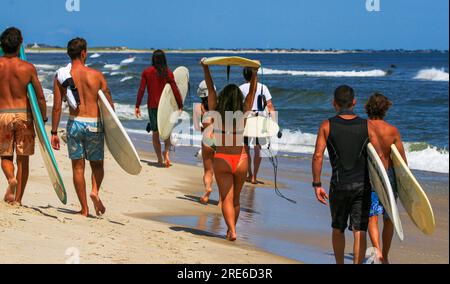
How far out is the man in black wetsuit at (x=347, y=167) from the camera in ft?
17.8

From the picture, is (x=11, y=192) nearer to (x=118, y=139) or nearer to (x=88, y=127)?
(x=88, y=127)

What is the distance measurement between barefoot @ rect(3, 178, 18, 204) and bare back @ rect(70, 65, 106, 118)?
0.79m

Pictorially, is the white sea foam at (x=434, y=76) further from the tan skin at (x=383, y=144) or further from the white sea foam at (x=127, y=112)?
the tan skin at (x=383, y=144)

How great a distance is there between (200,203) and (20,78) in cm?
297

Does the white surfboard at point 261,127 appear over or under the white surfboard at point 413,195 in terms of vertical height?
over

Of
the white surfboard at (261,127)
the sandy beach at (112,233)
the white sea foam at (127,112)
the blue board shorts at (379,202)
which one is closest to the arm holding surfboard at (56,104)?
the sandy beach at (112,233)

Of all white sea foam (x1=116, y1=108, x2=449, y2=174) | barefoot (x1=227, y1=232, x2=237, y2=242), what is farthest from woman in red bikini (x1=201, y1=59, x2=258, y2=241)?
white sea foam (x1=116, y1=108, x2=449, y2=174)

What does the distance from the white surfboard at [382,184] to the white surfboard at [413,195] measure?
1.13 feet

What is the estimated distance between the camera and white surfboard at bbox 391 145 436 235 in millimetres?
5934

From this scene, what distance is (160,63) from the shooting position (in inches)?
411

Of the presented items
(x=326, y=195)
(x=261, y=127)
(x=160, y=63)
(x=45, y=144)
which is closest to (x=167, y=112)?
(x=160, y=63)

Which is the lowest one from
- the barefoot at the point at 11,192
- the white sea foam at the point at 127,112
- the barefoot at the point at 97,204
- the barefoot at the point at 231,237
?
the white sea foam at the point at 127,112

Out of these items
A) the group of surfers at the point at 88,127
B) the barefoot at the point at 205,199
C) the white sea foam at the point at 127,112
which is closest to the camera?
the group of surfers at the point at 88,127
